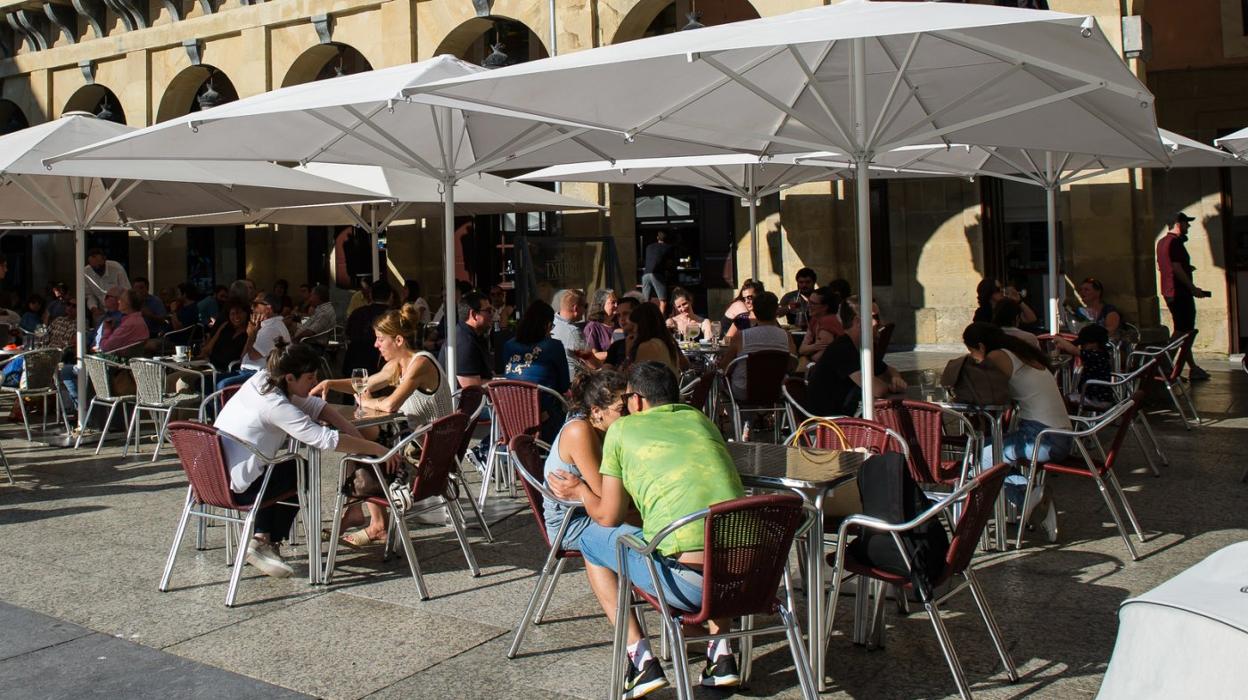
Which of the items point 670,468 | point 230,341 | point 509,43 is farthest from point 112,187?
point 509,43

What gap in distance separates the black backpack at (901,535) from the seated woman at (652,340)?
135 inches

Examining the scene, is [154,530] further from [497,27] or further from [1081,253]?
[497,27]

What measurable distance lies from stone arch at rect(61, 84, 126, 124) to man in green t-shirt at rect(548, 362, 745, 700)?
66.2ft

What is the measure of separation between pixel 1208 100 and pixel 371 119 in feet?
42.5

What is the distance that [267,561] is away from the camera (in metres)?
6.03

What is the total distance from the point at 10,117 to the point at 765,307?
68.8ft

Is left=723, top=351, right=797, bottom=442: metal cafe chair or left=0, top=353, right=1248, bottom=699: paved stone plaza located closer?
left=0, top=353, right=1248, bottom=699: paved stone plaza

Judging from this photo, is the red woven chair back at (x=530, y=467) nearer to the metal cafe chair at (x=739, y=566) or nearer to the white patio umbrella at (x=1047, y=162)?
the metal cafe chair at (x=739, y=566)

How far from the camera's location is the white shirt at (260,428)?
5.75 metres

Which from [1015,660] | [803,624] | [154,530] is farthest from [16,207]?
[1015,660]

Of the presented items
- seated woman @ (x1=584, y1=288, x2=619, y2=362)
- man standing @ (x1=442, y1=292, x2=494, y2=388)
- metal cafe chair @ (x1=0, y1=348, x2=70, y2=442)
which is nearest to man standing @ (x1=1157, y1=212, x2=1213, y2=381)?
seated woman @ (x1=584, y1=288, x2=619, y2=362)

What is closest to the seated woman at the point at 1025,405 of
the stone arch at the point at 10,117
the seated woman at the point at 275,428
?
the seated woman at the point at 275,428

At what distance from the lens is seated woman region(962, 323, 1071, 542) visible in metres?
6.34

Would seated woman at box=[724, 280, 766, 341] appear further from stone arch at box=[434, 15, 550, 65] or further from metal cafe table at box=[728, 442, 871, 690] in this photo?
stone arch at box=[434, 15, 550, 65]
